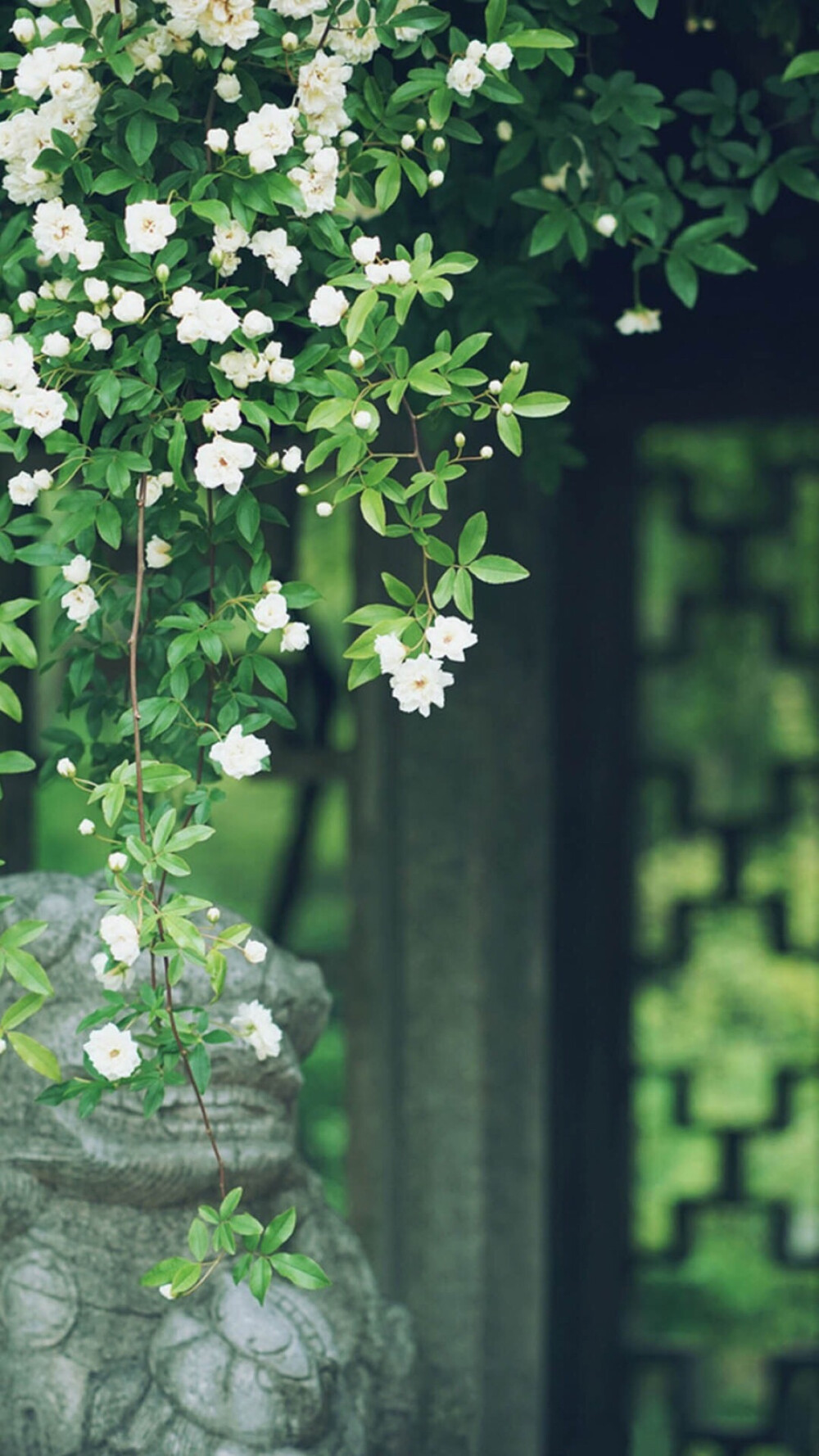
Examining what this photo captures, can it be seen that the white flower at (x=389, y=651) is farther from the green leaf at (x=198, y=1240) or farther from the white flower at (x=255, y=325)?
the green leaf at (x=198, y=1240)

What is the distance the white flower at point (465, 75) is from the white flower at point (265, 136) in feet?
0.63

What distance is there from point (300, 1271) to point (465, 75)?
1.26 meters

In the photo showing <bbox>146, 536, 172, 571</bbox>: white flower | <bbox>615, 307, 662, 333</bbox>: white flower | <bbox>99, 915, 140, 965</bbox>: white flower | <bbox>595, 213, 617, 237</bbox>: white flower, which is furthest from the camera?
<bbox>615, 307, 662, 333</bbox>: white flower

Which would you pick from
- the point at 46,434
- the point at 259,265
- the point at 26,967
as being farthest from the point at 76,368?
the point at 26,967

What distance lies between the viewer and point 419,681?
165cm

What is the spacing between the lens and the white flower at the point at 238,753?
167cm

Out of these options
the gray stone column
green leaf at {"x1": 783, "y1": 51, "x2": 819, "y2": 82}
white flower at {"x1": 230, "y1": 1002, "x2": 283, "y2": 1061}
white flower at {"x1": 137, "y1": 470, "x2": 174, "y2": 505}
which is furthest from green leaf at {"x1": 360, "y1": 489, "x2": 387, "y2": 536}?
the gray stone column

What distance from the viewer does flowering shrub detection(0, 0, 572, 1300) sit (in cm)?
165

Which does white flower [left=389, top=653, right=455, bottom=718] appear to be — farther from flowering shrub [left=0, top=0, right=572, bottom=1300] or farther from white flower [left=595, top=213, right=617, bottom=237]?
white flower [left=595, top=213, right=617, bottom=237]

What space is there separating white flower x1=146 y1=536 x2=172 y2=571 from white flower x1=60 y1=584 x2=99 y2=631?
100mm

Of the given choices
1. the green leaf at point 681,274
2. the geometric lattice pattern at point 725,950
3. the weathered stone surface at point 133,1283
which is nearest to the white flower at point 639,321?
the green leaf at point 681,274

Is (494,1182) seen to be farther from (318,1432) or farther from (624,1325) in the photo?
(318,1432)

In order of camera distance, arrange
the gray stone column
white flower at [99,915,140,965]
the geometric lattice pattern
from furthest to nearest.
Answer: the geometric lattice pattern < the gray stone column < white flower at [99,915,140,965]

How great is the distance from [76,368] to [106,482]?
0.41ft
